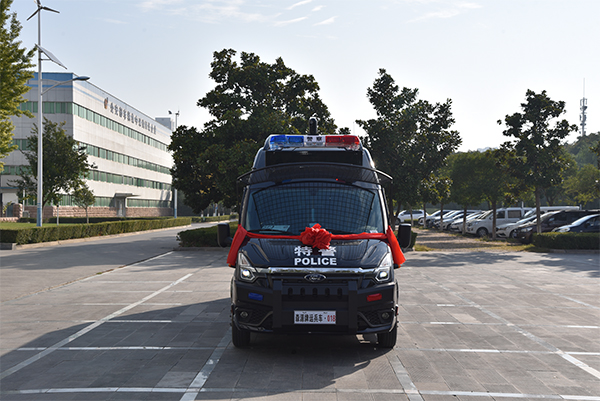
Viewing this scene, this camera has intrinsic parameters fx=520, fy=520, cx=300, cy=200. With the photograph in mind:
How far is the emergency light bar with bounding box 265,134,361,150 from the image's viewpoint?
25.0ft

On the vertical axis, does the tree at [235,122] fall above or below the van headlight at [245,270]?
above

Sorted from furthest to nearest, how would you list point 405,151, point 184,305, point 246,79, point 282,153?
point 246,79 < point 405,151 < point 184,305 < point 282,153

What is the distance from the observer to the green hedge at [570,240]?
21.7 meters

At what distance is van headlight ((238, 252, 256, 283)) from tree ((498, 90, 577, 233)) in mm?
20352

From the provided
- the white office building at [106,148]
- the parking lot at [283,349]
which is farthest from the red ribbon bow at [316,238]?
the white office building at [106,148]

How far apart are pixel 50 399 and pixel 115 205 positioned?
61.6 meters

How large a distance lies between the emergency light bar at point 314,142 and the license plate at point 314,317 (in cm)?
274

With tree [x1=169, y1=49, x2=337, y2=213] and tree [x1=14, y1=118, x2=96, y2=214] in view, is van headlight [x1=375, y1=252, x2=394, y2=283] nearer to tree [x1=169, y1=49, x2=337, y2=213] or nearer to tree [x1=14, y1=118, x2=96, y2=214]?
tree [x1=169, y1=49, x2=337, y2=213]

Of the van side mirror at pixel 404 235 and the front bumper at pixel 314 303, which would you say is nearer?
the front bumper at pixel 314 303

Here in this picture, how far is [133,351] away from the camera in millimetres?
6438

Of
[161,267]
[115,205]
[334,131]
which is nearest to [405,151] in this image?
[334,131]

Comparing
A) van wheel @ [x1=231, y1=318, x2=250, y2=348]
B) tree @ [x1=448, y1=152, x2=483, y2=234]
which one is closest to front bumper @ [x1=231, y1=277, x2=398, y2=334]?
van wheel @ [x1=231, y1=318, x2=250, y2=348]

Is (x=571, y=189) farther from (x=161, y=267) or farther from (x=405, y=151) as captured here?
(x=161, y=267)

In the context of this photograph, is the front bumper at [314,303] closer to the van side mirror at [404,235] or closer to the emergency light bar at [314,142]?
the van side mirror at [404,235]
